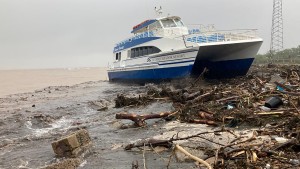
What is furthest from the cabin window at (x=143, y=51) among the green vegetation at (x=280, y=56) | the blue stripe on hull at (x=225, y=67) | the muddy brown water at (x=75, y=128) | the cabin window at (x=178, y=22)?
the green vegetation at (x=280, y=56)

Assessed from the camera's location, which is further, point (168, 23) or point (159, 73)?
point (168, 23)

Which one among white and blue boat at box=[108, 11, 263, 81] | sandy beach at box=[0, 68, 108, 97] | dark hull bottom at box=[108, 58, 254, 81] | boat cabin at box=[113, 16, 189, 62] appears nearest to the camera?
white and blue boat at box=[108, 11, 263, 81]

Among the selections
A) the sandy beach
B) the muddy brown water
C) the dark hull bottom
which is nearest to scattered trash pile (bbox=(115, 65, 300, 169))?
the muddy brown water

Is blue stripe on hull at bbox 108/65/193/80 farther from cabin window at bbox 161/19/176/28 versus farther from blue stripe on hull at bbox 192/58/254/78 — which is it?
cabin window at bbox 161/19/176/28

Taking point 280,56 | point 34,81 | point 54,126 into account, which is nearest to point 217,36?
point 54,126

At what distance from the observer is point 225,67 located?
1753 centimetres

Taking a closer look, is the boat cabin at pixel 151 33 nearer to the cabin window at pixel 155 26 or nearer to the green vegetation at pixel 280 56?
→ the cabin window at pixel 155 26

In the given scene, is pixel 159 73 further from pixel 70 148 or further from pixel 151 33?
pixel 70 148

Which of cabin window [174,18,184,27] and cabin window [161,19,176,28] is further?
cabin window [174,18,184,27]

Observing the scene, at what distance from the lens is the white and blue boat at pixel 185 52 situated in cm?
1515

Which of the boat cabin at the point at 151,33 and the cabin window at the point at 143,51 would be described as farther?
the boat cabin at the point at 151,33

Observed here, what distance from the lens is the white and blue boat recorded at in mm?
15149

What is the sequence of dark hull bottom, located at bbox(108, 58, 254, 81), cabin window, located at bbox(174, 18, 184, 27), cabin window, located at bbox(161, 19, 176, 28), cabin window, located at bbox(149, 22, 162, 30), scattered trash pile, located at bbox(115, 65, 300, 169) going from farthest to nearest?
A: cabin window, located at bbox(174, 18, 184, 27) < cabin window, located at bbox(161, 19, 176, 28) < cabin window, located at bbox(149, 22, 162, 30) < dark hull bottom, located at bbox(108, 58, 254, 81) < scattered trash pile, located at bbox(115, 65, 300, 169)

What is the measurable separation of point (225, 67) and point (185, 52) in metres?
3.59
